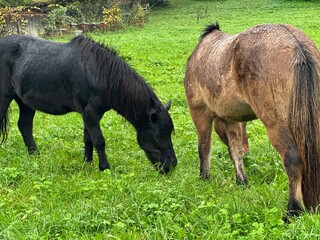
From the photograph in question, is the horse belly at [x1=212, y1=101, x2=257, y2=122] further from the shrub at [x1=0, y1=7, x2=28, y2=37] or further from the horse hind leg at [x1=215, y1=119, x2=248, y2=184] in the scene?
the shrub at [x1=0, y1=7, x2=28, y2=37]

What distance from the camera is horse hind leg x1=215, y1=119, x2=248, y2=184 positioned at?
5.91m

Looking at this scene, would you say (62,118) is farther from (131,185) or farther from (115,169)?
(131,185)

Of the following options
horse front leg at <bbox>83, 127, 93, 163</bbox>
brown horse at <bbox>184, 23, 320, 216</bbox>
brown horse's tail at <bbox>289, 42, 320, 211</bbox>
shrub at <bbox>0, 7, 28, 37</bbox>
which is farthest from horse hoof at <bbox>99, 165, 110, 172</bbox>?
shrub at <bbox>0, 7, 28, 37</bbox>

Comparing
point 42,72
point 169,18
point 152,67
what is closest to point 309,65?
point 42,72

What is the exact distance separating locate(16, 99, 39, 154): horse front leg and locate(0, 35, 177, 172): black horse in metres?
0.09

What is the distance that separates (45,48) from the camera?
23.5 ft

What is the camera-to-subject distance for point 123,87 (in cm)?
639

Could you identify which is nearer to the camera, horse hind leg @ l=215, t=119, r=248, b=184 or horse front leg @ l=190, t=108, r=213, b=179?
horse hind leg @ l=215, t=119, r=248, b=184

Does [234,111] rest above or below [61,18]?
above

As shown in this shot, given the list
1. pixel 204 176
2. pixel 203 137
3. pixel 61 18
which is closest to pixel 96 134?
pixel 203 137

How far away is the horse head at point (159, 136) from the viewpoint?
6.35m

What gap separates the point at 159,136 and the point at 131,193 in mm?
1509

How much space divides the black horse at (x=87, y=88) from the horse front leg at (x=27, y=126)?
0.29 feet

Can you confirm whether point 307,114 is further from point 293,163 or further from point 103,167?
point 103,167
